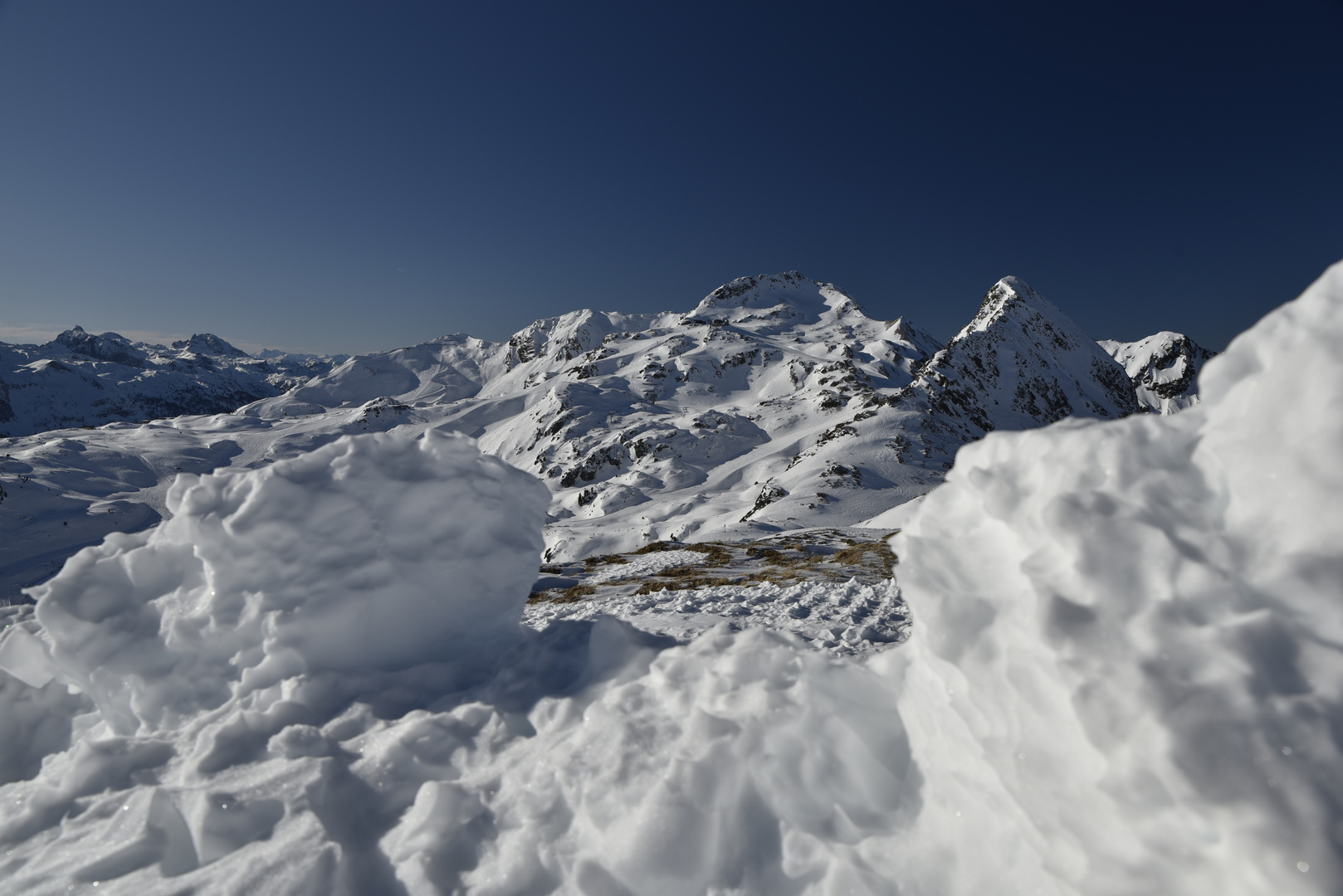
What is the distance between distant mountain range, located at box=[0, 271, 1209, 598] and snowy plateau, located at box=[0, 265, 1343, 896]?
26919 millimetres

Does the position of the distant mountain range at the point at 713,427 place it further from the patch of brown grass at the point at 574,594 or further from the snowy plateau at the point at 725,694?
the snowy plateau at the point at 725,694

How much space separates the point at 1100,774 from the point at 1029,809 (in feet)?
1.75

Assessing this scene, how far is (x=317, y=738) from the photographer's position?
4992mm

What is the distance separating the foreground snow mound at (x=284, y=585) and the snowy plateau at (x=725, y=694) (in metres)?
0.04

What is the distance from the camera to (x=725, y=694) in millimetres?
4648

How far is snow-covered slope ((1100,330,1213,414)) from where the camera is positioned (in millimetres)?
149000

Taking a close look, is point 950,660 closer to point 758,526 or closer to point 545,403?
point 758,526

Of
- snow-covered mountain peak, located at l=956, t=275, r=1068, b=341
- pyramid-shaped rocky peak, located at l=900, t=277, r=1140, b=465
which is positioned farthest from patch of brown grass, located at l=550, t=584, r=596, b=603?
snow-covered mountain peak, located at l=956, t=275, r=1068, b=341

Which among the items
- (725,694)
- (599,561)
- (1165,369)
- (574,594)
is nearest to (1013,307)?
(1165,369)

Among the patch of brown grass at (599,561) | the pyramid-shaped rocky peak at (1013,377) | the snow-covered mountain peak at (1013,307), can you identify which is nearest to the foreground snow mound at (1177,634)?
the patch of brown grass at (599,561)

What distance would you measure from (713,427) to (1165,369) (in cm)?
15320

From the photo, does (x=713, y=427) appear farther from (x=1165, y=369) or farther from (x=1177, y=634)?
(x=1165, y=369)

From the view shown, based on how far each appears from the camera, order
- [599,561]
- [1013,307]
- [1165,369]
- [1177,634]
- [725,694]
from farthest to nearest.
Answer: [1165,369]
[1013,307]
[599,561]
[725,694]
[1177,634]

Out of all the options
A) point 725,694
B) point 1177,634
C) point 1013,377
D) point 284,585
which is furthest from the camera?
point 1013,377
